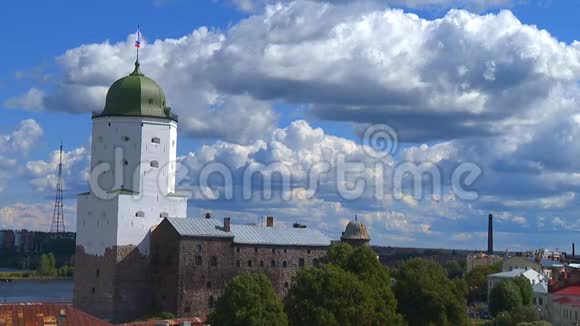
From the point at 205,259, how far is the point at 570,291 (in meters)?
33.1

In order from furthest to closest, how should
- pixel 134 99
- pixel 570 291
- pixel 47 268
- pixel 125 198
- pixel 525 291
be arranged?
pixel 47 268
pixel 525 291
pixel 570 291
pixel 134 99
pixel 125 198

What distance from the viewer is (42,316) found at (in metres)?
38.1

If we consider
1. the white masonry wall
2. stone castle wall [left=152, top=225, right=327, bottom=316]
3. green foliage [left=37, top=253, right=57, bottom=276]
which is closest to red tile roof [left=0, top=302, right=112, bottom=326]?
stone castle wall [left=152, top=225, right=327, bottom=316]

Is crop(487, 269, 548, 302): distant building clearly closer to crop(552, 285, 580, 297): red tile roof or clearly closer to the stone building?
Result: crop(552, 285, 580, 297): red tile roof

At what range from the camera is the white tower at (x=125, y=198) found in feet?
212

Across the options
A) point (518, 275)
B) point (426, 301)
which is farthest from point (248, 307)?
point (518, 275)

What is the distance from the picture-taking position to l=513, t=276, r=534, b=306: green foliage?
3283 inches

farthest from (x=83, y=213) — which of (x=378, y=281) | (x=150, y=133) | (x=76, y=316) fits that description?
(x=76, y=316)

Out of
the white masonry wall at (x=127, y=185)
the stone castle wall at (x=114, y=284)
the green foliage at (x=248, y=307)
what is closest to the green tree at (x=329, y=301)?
the green foliage at (x=248, y=307)

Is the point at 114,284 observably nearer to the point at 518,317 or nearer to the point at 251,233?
the point at 251,233

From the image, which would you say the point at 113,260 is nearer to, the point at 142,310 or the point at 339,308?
the point at 142,310

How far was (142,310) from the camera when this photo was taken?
214 feet

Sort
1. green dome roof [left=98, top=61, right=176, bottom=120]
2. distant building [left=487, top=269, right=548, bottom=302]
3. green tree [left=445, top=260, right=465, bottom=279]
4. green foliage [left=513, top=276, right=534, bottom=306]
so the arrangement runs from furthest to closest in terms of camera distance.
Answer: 1. green tree [left=445, top=260, right=465, bottom=279]
2. distant building [left=487, top=269, right=548, bottom=302]
3. green foliage [left=513, top=276, right=534, bottom=306]
4. green dome roof [left=98, top=61, right=176, bottom=120]

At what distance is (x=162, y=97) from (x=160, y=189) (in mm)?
6743
